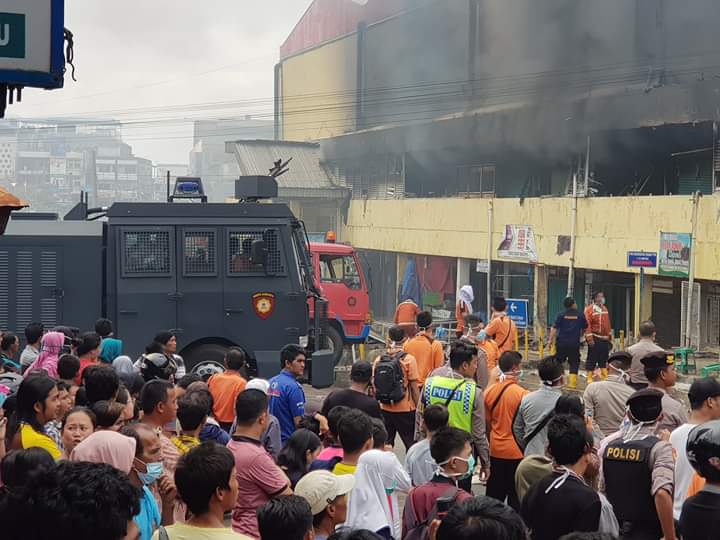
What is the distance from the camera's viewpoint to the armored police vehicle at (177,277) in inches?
544

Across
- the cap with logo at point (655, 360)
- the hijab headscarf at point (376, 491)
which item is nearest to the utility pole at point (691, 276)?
the cap with logo at point (655, 360)

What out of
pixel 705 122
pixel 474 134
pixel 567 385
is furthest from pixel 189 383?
pixel 474 134

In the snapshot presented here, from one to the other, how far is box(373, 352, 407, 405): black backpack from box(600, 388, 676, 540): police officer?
3523 mm

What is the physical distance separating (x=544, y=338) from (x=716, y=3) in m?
8.84

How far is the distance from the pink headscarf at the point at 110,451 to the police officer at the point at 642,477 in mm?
2674

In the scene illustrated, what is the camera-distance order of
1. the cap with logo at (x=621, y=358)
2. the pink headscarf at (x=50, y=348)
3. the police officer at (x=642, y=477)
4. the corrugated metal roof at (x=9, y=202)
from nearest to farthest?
the police officer at (x=642, y=477), the corrugated metal roof at (x=9, y=202), the cap with logo at (x=621, y=358), the pink headscarf at (x=50, y=348)

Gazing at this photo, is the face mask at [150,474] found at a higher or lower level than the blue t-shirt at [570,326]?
higher

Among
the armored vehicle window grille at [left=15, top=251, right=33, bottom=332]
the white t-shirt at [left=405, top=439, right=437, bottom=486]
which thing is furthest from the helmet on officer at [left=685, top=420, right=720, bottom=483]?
the armored vehicle window grille at [left=15, top=251, right=33, bottom=332]

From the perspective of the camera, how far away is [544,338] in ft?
82.6

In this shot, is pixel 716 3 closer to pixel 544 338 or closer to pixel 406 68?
pixel 544 338

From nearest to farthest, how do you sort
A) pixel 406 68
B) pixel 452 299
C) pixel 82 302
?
1. pixel 82 302
2. pixel 452 299
3. pixel 406 68

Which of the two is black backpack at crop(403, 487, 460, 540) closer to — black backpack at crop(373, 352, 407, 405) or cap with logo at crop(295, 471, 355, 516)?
cap with logo at crop(295, 471, 355, 516)

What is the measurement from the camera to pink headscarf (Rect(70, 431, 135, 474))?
5.14 meters

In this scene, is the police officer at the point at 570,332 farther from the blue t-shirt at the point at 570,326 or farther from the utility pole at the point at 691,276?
the utility pole at the point at 691,276
